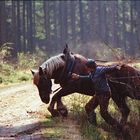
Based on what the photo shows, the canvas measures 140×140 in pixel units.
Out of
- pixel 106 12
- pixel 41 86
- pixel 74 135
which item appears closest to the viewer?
pixel 74 135

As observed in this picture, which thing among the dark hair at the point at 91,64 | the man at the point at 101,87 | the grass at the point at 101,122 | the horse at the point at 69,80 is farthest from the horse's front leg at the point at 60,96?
the dark hair at the point at 91,64

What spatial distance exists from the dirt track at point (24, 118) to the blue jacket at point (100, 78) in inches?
35.8

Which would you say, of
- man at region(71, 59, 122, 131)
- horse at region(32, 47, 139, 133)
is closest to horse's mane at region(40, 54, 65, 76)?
horse at region(32, 47, 139, 133)

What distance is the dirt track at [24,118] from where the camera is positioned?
9570 millimetres

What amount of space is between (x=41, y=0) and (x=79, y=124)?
226 ft

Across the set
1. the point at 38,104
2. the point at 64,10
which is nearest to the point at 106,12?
the point at 64,10

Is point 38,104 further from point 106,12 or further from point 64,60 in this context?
point 106,12

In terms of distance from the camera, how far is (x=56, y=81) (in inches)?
403

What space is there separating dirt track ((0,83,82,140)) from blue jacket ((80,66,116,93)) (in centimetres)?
91

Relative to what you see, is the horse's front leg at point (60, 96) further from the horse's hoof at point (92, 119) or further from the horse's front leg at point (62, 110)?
the horse's hoof at point (92, 119)

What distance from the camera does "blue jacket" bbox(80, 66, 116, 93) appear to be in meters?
9.82

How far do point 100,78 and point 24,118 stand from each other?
220cm

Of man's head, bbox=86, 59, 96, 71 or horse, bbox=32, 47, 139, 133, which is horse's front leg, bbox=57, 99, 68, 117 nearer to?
horse, bbox=32, 47, 139, 133

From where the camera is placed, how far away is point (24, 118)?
36.4 feet
